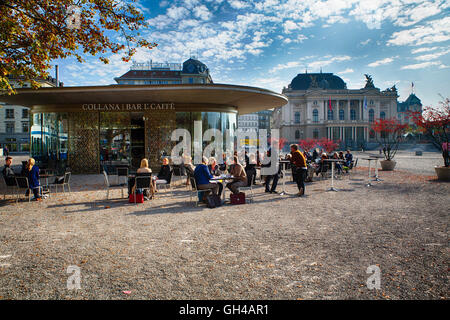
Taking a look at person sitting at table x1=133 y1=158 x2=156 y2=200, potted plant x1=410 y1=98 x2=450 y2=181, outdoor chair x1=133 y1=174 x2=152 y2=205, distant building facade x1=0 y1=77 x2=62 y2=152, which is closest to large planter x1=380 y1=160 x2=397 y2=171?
potted plant x1=410 y1=98 x2=450 y2=181

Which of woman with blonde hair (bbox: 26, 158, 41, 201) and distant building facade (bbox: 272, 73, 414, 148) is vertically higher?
distant building facade (bbox: 272, 73, 414, 148)

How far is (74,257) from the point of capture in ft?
12.9

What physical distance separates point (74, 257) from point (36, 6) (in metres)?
6.68

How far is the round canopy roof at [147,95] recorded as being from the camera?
12.5 m

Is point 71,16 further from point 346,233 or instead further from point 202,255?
point 346,233

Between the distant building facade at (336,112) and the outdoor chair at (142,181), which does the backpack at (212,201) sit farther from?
the distant building facade at (336,112)

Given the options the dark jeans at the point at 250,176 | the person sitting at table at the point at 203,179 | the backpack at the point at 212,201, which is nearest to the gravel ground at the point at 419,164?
the dark jeans at the point at 250,176

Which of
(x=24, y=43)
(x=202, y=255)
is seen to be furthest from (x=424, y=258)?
(x=24, y=43)

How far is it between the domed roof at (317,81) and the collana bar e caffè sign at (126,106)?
7468 cm

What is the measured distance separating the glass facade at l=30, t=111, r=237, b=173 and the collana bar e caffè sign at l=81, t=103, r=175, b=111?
31 cm

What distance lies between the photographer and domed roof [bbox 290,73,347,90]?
82250 mm

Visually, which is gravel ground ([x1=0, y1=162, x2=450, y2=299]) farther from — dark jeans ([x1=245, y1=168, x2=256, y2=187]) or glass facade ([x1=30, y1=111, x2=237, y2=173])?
glass facade ([x1=30, y1=111, x2=237, y2=173])

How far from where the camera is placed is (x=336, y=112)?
7494 centimetres
